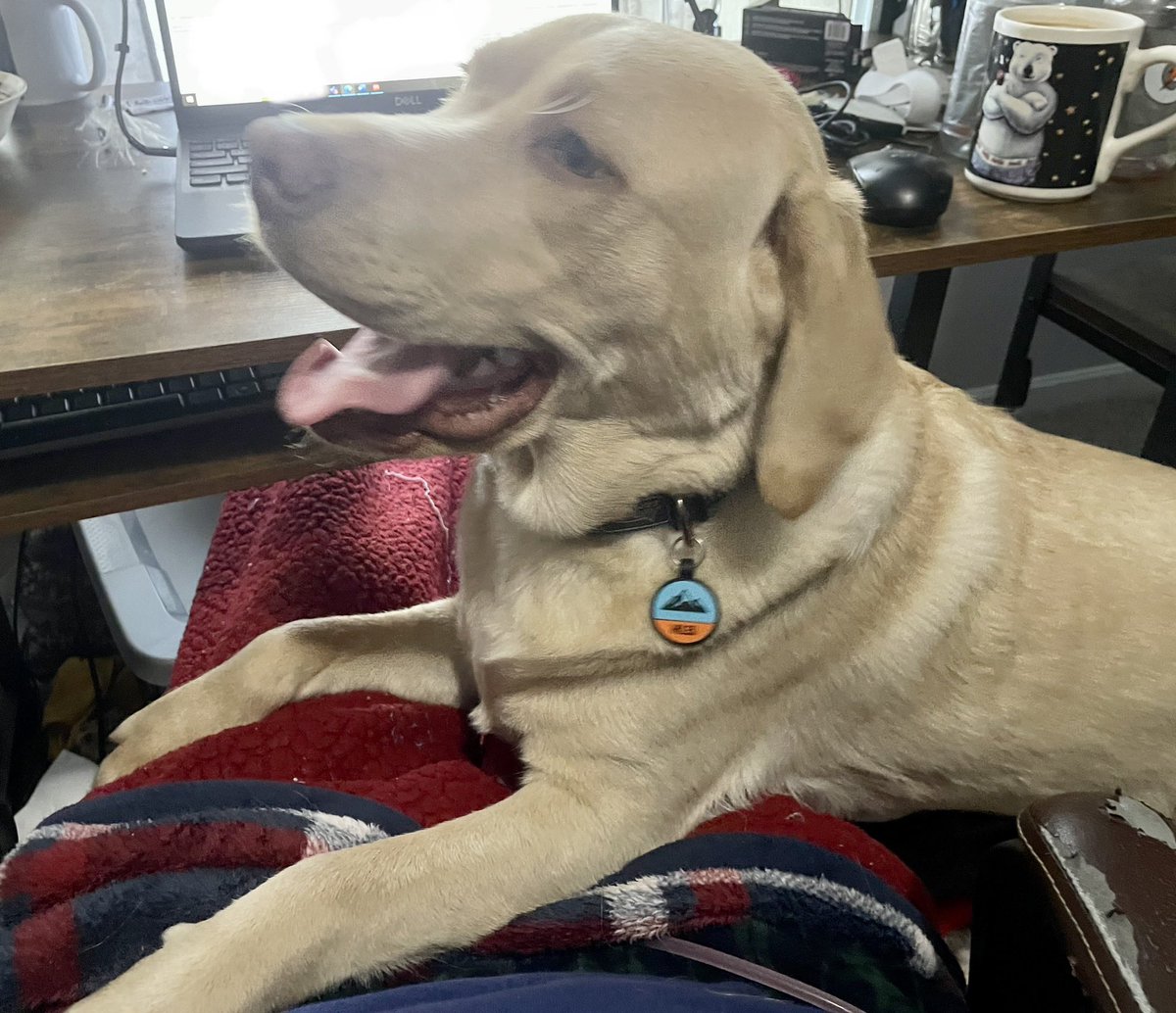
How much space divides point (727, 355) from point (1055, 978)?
0.47 metres

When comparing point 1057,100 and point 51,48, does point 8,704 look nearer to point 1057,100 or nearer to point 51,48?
point 51,48

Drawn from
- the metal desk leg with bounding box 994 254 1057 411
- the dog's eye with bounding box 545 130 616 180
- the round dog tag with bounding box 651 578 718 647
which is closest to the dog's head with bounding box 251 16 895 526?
the dog's eye with bounding box 545 130 616 180

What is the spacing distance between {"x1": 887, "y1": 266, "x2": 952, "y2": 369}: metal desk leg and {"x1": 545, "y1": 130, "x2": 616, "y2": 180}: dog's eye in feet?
3.35

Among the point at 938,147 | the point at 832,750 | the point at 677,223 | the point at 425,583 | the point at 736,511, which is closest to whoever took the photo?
the point at 677,223

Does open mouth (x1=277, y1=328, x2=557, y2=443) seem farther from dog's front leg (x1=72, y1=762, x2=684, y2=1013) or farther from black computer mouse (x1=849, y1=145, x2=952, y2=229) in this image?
black computer mouse (x1=849, y1=145, x2=952, y2=229)

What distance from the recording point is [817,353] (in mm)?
687

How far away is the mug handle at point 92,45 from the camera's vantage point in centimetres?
141

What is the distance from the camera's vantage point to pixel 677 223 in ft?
2.26

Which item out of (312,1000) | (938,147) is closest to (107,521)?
(312,1000)

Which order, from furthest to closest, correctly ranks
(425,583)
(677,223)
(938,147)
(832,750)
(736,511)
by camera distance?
(938,147), (425,583), (832,750), (736,511), (677,223)

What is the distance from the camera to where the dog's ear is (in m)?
0.69

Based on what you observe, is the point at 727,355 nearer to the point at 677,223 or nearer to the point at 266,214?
the point at 677,223

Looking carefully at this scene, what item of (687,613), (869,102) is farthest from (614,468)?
(869,102)

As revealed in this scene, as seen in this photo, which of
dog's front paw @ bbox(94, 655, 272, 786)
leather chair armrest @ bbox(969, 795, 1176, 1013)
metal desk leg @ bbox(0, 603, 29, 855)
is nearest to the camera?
leather chair armrest @ bbox(969, 795, 1176, 1013)
